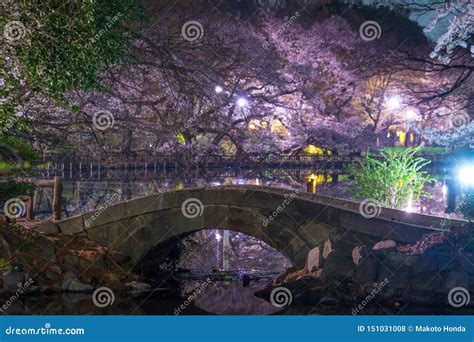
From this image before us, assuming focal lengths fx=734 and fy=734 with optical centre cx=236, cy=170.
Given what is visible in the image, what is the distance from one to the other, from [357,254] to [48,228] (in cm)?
747

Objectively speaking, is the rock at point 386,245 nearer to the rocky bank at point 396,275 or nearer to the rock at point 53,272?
the rocky bank at point 396,275

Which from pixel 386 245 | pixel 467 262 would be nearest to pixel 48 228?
pixel 386 245

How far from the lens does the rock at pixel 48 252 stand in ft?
55.0

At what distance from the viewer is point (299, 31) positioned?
132ft

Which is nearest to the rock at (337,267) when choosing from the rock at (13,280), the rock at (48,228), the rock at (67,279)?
the rock at (67,279)

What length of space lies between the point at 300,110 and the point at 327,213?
79.2ft

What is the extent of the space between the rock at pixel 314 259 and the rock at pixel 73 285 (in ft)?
15.9

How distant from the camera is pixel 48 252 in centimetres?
1689

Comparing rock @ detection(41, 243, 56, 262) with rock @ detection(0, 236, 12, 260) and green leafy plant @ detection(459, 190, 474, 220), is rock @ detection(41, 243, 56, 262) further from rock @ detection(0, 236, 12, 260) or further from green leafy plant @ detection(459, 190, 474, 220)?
green leafy plant @ detection(459, 190, 474, 220)

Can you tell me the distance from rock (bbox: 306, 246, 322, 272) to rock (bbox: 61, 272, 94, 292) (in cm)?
484

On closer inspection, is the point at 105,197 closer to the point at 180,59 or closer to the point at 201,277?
the point at 180,59

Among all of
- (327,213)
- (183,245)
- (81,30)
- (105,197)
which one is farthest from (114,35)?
(105,197)

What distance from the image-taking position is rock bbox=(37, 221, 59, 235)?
A: 57.7 feet

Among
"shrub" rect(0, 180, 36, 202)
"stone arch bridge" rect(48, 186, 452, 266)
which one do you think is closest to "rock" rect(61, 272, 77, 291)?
"stone arch bridge" rect(48, 186, 452, 266)
